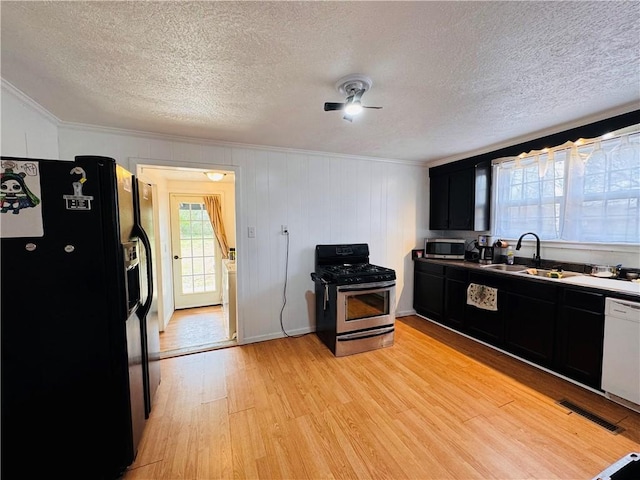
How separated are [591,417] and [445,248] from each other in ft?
7.38

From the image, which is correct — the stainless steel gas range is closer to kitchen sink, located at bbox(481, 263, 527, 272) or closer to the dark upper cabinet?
kitchen sink, located at bbox(481, 263, 527, 272)

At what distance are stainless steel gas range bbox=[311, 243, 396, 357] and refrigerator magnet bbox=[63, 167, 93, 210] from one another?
7.12 feet

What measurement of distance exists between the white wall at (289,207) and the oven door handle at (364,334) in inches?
29.5

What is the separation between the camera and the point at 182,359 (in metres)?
2.92

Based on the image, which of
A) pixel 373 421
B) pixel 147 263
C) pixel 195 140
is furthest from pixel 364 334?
pixel 195 140

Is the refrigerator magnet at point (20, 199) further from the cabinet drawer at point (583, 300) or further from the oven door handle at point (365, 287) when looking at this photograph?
the cabinet drawer at point (583, 300)

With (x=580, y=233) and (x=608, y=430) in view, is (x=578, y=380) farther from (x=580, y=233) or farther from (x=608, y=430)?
(x=580, y=233)

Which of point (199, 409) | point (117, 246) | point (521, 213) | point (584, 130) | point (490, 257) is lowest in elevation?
point (199, 409)

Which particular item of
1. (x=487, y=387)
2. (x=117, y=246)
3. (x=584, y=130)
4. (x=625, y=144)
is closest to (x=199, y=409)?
(x=117, y=246)

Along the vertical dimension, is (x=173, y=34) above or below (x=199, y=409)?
above

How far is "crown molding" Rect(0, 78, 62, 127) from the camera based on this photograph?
1.75m

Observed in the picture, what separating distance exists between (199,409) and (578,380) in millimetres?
3175

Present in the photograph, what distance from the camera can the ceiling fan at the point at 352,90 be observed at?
1.70 metres

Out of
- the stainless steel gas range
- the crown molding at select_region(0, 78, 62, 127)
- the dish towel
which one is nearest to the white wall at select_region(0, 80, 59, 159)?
the crown molding at select_region(0, 78, 62, 127)
